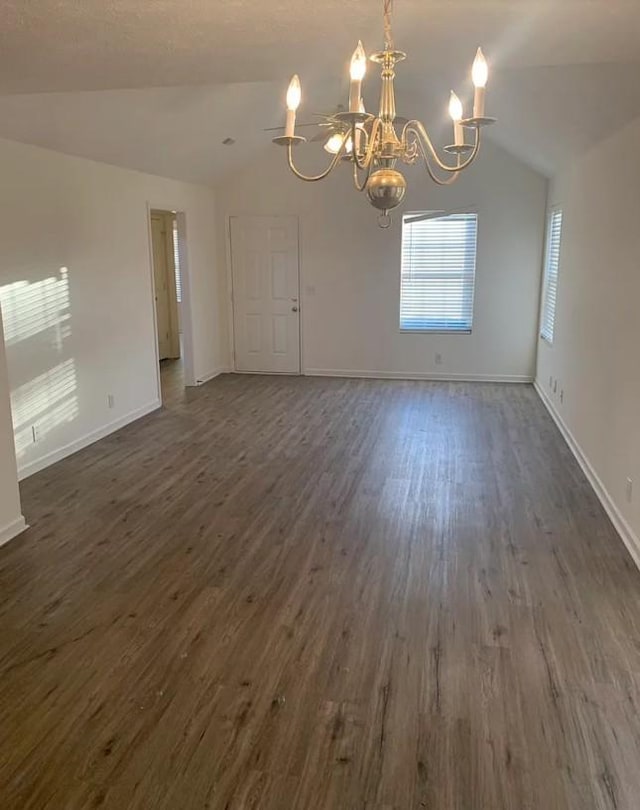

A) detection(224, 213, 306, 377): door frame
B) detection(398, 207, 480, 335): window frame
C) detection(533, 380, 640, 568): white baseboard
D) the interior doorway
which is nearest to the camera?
detection(533, 380, 640, 568): white baseboard

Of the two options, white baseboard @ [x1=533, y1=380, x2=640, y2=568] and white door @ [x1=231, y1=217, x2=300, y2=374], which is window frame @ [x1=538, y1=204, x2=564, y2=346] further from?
white door @ [x1=231, y1=217, x2=300, y2=374]

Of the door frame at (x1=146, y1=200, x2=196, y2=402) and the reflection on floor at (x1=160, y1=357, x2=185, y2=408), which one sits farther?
the reflection on floor at (x1=160, y1=357, x2=185, y2=408)

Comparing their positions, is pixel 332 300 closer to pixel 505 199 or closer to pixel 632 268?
pixel 505 199

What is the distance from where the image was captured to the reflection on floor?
7043mm

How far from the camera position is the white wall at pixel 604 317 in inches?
141

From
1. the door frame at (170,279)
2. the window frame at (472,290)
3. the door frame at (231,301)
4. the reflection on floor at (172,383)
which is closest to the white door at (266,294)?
the door frame at (231,301)

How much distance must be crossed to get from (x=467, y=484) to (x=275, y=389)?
361 centimetres

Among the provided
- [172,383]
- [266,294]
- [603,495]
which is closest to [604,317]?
[603,495]

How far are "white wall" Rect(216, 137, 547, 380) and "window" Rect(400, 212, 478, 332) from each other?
0.11m

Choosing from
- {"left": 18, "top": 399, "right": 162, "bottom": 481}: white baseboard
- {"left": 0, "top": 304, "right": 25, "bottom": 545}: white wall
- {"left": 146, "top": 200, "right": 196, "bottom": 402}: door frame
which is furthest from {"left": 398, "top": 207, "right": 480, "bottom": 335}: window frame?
{"left": 0, "top": 304, "right": 25, "bottom": 545}: white wall

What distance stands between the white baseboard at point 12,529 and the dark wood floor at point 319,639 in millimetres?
78

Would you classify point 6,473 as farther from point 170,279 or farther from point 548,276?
point 170,279

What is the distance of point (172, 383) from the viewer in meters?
7.99

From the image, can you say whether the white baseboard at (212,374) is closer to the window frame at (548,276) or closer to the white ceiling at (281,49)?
the white ceiling at (281,49)
